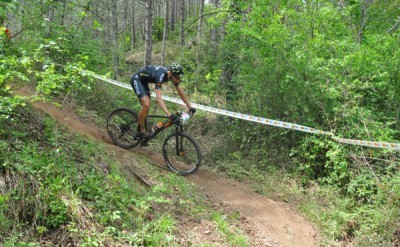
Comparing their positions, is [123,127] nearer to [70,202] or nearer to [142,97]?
[142,97]

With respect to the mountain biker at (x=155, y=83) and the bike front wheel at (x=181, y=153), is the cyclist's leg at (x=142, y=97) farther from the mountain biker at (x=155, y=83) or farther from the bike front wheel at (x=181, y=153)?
the bike front wheel at (x=181, y=153)

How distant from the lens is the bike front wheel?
6336 millimetres

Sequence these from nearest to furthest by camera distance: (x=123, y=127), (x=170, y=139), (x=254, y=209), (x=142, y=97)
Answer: (x=254, y=209) < (x=142, y=97) < (x=170, y=139) < (x=123, y=127)

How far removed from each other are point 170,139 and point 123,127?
113 centimetres

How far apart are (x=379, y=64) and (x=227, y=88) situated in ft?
13.7

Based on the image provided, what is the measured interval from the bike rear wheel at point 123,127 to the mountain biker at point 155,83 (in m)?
0.25

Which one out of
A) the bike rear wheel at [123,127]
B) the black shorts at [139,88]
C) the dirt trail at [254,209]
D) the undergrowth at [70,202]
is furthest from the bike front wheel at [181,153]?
the undergrowth at [70,202]

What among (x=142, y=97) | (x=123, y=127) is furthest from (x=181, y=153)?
(x=123, y=127)

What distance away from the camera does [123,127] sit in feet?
22.9

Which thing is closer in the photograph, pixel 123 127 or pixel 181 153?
pixel 181 153

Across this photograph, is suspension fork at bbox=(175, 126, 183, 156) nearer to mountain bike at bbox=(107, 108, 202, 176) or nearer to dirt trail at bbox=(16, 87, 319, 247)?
mountain bike at bbox=(107, 108, 202, 176)

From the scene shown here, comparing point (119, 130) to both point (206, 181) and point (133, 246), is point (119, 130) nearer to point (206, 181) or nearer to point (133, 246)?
point (206, 181)

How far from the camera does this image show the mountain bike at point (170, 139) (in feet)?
20.7

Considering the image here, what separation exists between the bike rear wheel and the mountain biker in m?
0.25
